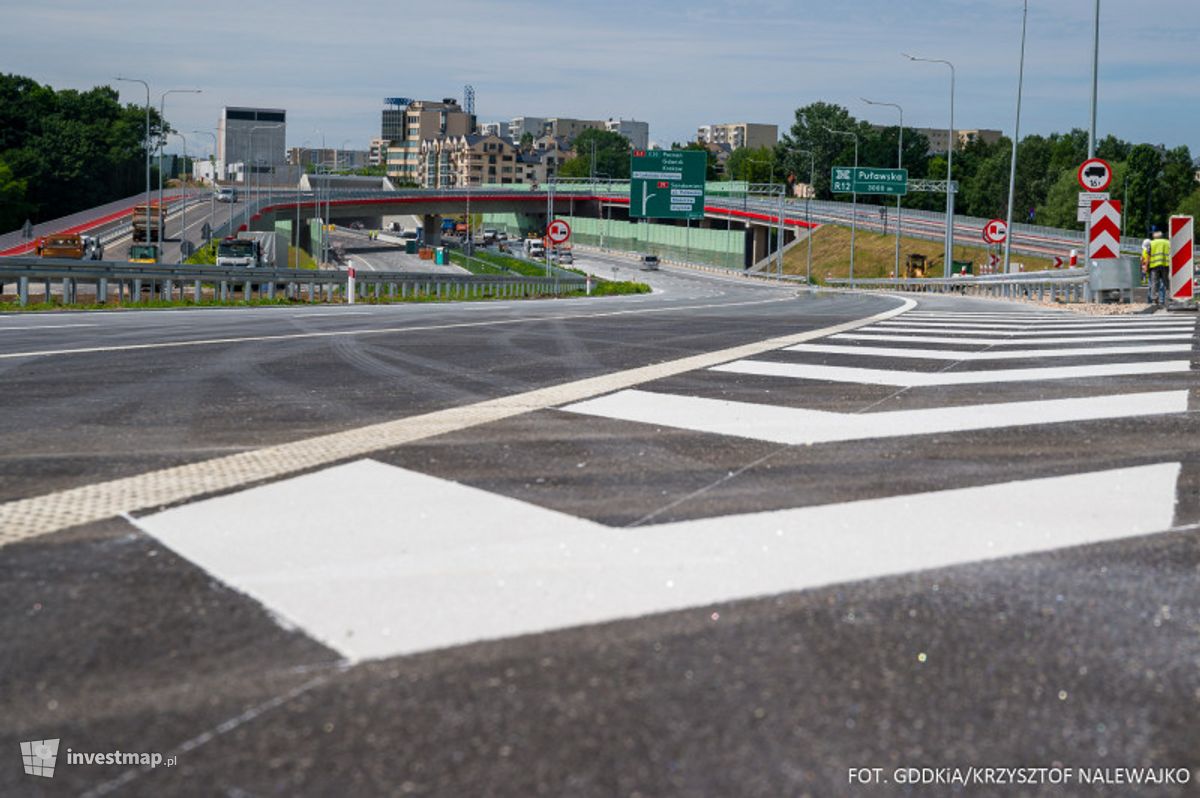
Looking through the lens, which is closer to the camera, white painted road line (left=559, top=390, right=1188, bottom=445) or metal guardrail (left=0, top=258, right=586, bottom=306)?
white painted road line (left=559, top=390, right=1188, bottom=445)

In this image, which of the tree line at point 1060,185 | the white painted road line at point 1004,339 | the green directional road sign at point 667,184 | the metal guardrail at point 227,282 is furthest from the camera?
the tree line at point 1060,185

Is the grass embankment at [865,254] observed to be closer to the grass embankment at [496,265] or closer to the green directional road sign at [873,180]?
the green directional road sign at [873,180]

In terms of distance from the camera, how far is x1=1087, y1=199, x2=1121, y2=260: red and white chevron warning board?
23656 mm

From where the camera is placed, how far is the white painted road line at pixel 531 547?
10.7 feet

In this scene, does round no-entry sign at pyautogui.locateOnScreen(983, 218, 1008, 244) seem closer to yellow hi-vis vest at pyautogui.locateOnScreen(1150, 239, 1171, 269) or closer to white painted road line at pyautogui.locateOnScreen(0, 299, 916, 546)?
yellow hi-vis vest at pyautogui.locateOnScreen(1150, 239, 1171, 269)

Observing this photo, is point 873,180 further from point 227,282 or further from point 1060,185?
point 1060,185

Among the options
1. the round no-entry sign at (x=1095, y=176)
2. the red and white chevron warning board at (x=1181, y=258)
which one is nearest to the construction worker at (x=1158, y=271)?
the round no-entry sign at (x=1095, y=176)

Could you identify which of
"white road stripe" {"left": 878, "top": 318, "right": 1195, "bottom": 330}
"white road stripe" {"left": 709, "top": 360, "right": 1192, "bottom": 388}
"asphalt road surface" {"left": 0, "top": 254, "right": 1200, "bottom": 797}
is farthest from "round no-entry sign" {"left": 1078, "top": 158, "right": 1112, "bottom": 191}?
"asphalt road surface" {"left": 0, "top": 254, "right": 1200, "bottom": 797}

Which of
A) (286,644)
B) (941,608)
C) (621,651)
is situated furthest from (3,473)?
(941,608)

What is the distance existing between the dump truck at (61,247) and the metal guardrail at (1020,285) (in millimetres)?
43000

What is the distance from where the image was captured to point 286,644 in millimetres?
2996

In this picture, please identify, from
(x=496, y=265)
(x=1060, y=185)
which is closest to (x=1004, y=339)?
(x=496, y=265)

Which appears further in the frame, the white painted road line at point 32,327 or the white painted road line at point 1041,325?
the white painted road line at point 1041,325

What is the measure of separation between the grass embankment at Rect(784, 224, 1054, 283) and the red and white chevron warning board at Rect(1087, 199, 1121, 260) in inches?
2933
